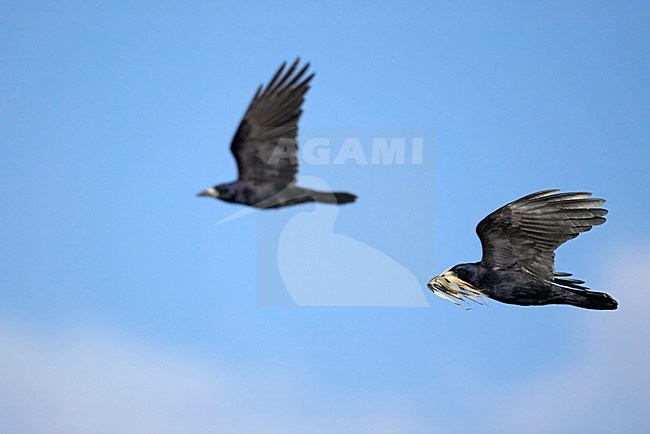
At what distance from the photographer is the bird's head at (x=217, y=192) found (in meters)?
12.6

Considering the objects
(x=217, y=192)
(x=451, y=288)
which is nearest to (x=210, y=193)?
(x=217, y=192)

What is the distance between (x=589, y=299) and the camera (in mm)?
17922

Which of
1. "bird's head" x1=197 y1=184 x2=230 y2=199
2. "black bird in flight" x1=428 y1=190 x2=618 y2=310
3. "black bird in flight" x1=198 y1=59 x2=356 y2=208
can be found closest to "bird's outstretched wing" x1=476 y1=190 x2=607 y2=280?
"black bird in flight" x1=428 y1=190 x2=618 y2=310

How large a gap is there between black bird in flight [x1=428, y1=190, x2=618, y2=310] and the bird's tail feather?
0.07 ft

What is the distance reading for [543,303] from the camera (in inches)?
724

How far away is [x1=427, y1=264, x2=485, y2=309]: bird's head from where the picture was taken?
18.6 m

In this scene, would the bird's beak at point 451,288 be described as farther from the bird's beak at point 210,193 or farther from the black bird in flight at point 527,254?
the bird's beak at point 210,193

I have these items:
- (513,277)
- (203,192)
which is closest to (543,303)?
(513,277)

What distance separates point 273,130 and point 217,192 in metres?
1.41

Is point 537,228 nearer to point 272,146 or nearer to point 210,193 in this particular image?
point 272,146

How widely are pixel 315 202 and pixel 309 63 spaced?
85.9 inches

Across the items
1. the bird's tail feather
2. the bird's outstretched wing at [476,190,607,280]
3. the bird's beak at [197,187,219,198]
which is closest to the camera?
the bird's beak at [197,187,219,198]

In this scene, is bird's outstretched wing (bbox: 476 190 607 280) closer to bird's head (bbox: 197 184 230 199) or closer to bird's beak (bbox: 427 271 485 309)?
bird's beak (bbox: 427 271 485 309)

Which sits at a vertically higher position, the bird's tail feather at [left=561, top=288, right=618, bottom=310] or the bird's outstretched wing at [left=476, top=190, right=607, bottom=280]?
the bird's outstretched wing at [left=476, top=190, right=607, bottom=280]
